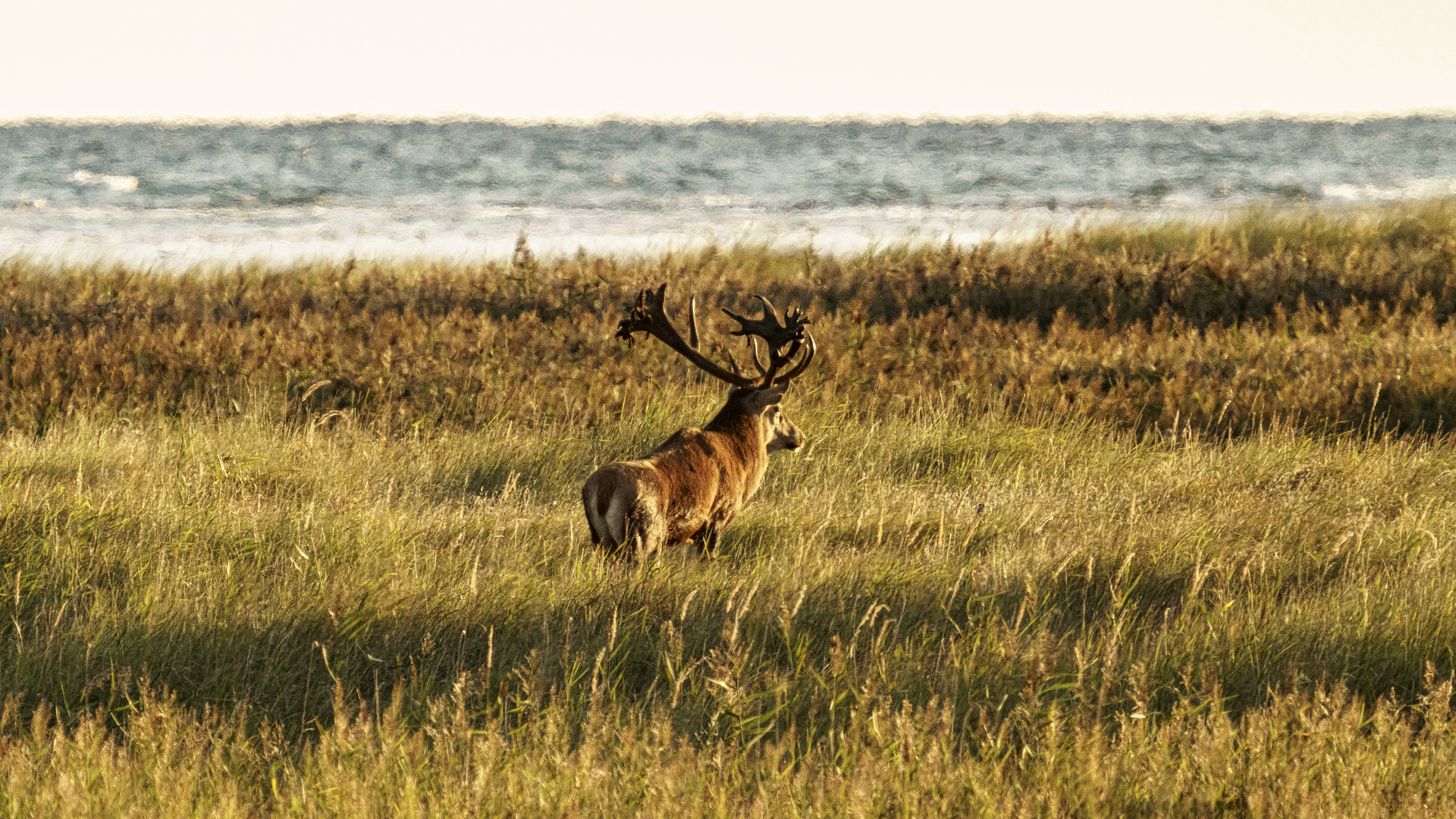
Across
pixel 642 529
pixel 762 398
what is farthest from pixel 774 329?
pixel 642 529

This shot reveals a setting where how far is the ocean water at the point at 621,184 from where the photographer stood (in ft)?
81.5

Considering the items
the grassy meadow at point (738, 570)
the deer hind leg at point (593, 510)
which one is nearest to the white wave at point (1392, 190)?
the grassy meadow at point (738, 570)

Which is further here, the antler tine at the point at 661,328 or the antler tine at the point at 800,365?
the antler tine at the point at 661,328

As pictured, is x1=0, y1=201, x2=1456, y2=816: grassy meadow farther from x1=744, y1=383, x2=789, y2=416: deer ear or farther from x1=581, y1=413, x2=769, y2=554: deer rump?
x1=744, y1=383, x2=789, y2=416: deer ear

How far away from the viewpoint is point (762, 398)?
5.52m

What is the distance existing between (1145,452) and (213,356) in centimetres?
698

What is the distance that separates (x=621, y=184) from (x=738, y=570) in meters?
34.2

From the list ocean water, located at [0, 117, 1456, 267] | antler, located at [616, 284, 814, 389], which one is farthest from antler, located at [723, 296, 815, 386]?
ocean water, located at [0, 117, 1456, 267]

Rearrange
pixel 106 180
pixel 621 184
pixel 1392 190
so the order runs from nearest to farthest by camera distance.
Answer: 1. pixel 1392 190
2. pixel 106 180
3. pixel 621 184

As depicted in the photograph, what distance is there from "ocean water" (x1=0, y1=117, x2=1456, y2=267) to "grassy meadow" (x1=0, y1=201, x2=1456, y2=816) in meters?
4.84

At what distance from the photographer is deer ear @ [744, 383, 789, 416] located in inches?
216

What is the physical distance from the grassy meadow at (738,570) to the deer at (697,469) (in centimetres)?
18

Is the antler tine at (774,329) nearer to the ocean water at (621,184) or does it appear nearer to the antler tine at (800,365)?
the antler tine at (800,365)

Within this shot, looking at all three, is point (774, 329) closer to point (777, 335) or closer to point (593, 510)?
point (777, 335)
